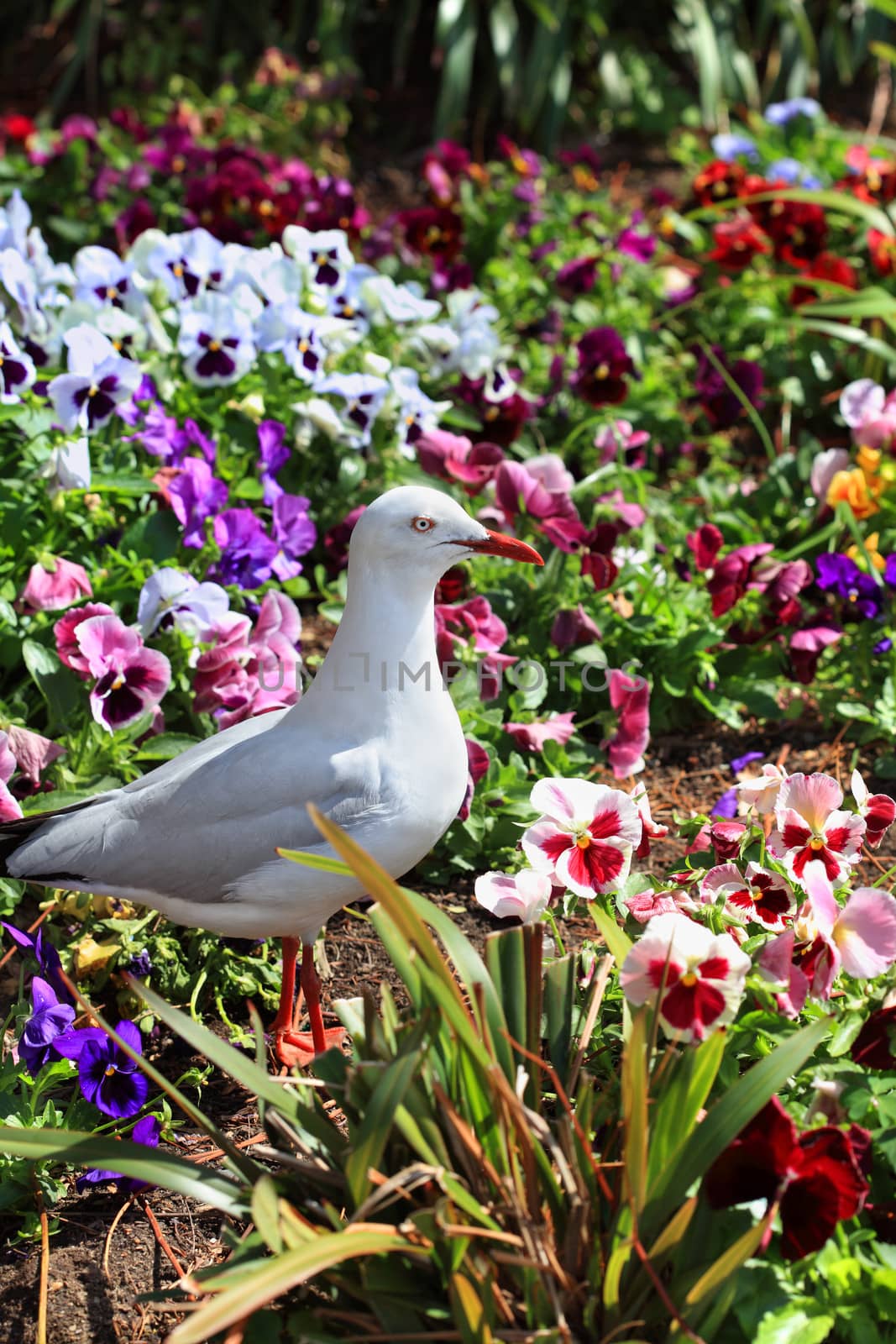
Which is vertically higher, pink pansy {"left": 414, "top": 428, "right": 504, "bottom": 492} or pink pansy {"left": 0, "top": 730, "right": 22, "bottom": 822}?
pink pansy {"left": 414, "top": 428, "right": 504, "bottom": 492}

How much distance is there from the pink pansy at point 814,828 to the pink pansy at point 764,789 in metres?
0.10

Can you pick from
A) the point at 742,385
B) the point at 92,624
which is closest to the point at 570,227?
the point at 742,385

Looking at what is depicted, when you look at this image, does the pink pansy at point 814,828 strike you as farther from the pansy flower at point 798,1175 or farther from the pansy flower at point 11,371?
the pansy flower at point 11,371

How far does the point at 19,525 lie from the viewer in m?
2.83

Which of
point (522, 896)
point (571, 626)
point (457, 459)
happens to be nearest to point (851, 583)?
point (571, 626)

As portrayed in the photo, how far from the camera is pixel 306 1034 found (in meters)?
2.35

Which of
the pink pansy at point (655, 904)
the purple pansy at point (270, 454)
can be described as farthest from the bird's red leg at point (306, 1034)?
the purple pansy at point (270, 454)

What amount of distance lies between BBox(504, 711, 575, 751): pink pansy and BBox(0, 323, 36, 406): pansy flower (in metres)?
1.24

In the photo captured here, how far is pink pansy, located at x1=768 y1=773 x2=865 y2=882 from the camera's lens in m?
1.89

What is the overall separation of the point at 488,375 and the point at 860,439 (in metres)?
1.01

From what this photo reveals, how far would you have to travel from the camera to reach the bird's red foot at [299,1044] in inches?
86.6

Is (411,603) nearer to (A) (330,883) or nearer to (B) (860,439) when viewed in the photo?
(A) (330,883)

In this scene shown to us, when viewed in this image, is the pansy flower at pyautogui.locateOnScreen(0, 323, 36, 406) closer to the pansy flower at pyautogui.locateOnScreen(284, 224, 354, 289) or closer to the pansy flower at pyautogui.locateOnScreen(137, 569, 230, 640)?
the pansy flower at pyautogui.locateOnScreen(137, 569, 230, 640)

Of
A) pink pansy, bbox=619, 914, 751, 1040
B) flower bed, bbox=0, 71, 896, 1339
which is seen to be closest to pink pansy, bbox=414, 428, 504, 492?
flower bed, bbox=0, 71, 896, 1339
